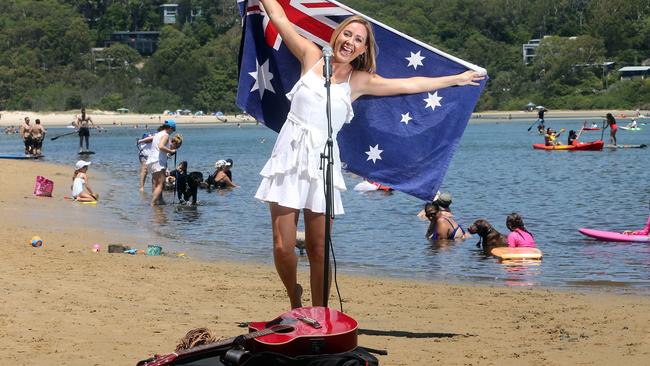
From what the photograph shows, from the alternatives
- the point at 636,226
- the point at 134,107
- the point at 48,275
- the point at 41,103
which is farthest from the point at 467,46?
the point at 48,275

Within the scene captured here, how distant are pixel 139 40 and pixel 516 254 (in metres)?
162

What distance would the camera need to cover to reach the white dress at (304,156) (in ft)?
21.5

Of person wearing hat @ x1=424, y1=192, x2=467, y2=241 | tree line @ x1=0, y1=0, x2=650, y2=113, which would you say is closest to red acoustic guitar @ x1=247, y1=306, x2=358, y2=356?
person wearing hat @ x1=424, y1=192, x2=467, y2=241

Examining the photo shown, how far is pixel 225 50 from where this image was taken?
144125 mm

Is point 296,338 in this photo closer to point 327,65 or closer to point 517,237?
point 327,65

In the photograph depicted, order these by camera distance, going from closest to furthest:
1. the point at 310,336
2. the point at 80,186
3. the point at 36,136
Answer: the point at 310,336 → the point at 80,186 → the point at 36,136

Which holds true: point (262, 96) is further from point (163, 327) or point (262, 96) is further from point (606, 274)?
point (606, 274)

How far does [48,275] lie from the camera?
9648 mm

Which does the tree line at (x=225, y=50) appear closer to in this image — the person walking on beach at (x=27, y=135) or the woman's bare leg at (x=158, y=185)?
the person walking on beach at (x=27, y=135)

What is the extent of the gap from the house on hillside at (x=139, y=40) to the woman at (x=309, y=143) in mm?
165548

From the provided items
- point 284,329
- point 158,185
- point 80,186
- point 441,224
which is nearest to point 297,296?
point 284,329

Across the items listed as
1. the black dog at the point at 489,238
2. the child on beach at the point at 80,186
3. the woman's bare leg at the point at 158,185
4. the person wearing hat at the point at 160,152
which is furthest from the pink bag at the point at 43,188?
the black dog at the point at 489,238

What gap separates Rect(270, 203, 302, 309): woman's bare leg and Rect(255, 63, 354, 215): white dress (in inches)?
3.6

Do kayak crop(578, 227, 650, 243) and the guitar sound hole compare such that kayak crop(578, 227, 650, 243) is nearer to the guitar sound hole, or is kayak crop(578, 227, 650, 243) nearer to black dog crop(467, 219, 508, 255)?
black dog crop(467, 219, 508, 255)
